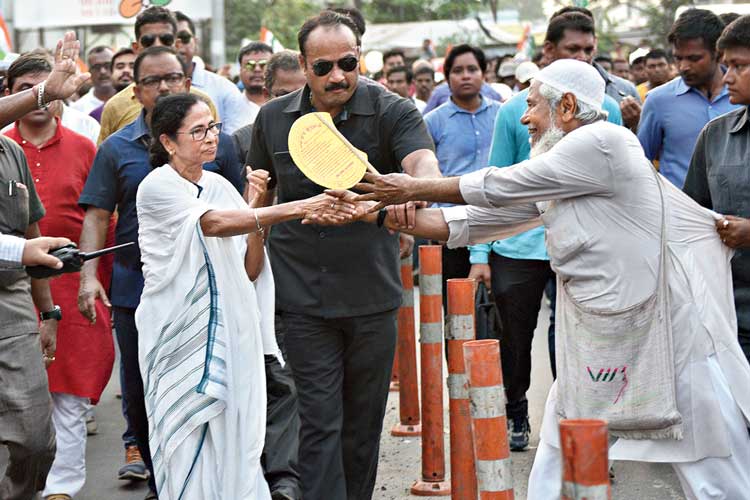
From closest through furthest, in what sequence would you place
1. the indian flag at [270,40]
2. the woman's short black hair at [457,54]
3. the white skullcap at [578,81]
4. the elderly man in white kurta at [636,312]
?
the elderly man in white kurta at [636,312] → the white skullcap at [578,81] → the woman's short black hair at [457,54] → the indian flag at [270,40]

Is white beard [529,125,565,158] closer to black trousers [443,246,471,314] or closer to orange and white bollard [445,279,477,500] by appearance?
orange and white bollard [445,279,477,500]

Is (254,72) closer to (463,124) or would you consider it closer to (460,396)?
(463,124)

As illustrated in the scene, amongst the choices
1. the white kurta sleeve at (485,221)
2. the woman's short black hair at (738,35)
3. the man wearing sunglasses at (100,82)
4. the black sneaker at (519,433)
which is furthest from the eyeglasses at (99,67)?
the woman's short black hair at (738,35)

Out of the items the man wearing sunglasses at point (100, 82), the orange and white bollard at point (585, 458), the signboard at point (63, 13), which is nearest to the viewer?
the orange and white bollard at point (585, 458)

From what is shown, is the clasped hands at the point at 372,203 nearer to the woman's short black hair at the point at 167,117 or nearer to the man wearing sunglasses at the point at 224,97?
the woman's short black hair at the point at 167,117

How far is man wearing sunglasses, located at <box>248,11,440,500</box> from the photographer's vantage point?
230 inches

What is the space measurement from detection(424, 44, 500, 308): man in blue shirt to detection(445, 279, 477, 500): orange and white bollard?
2.87 meters

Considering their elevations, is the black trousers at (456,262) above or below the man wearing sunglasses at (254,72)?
below

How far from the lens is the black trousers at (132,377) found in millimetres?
6828

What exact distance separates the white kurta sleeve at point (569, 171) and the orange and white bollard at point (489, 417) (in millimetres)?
620

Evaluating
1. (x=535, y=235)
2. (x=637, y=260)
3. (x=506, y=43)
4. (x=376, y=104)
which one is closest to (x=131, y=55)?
(x=535, y=235)

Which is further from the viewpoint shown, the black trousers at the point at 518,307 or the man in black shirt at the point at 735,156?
the black trousers at the point at 518,307

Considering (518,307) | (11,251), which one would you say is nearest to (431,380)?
(518,307)

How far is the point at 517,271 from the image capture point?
7781 millimetres
